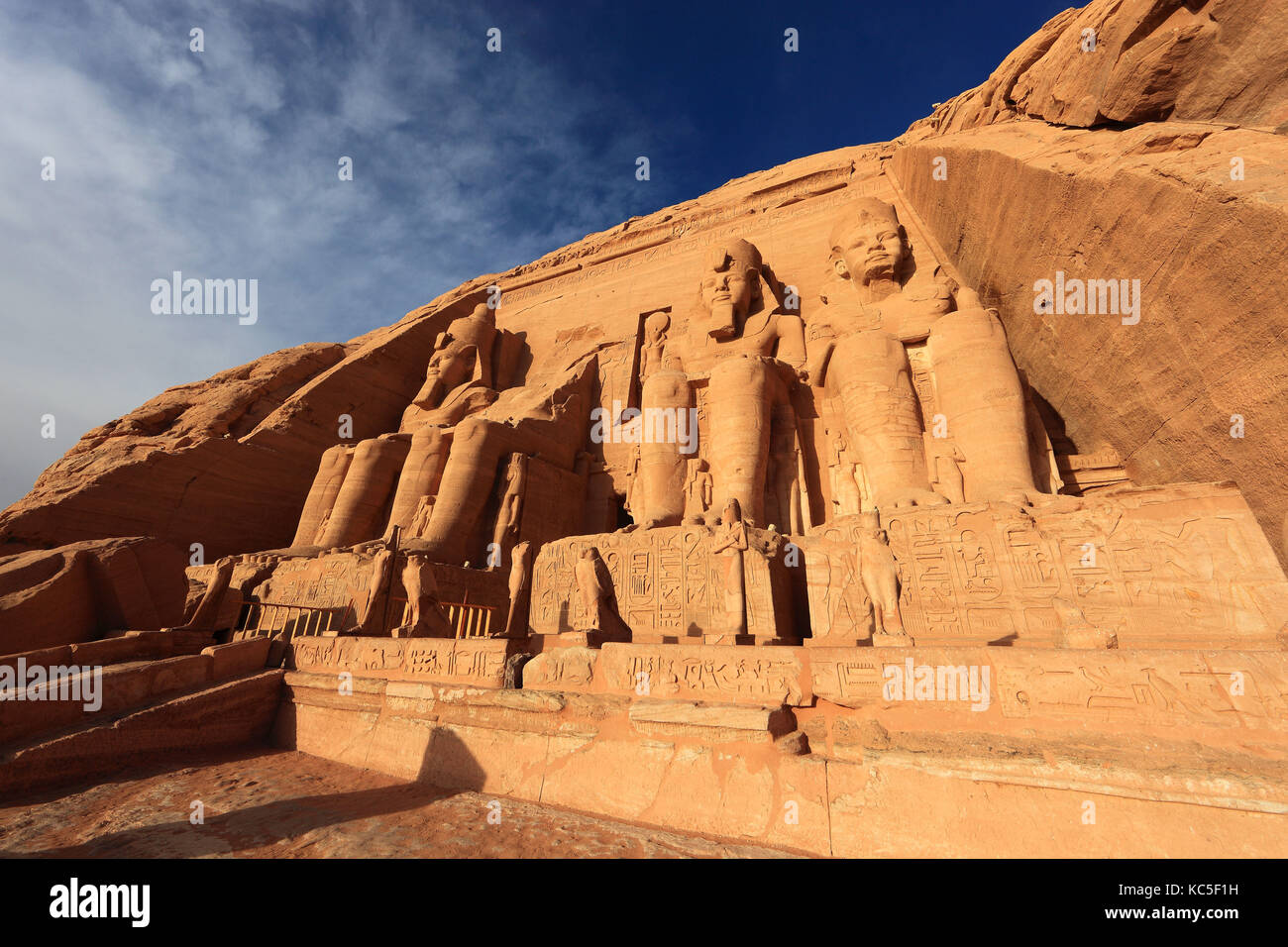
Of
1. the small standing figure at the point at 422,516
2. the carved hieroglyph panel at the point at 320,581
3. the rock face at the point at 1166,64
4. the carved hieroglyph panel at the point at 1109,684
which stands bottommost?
the carved hieroglyph panel at the point at 1109,684

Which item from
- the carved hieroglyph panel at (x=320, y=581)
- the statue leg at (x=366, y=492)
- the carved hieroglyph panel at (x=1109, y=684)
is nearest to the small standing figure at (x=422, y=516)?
the carved hieroglyph panel at (x=320, y=581)

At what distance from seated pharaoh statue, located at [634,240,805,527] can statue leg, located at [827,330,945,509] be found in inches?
32.5

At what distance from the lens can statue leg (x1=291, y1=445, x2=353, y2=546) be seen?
8.05 m

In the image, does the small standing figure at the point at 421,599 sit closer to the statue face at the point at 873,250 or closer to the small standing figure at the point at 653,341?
the small standing figure at the point at 653,341

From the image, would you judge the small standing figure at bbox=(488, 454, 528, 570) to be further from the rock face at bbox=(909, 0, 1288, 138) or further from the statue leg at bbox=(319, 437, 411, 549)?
the rock face at bbox=(909, 0, 1288, 138)

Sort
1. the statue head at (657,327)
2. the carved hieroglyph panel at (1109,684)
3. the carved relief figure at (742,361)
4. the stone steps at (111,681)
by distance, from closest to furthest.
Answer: the carved hieroglyph panel at (1109,684)
the stone steps at (111,681)
the carved relief figure at (742,361)
the statue head at (657,327)

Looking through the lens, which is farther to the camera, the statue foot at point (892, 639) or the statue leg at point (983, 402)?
the statue leg at point (983, 402)

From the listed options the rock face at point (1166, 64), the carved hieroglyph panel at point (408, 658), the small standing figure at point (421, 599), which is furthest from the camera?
the small standing figure at point (421, 599)

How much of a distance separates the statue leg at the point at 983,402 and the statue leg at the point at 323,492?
8215 mm

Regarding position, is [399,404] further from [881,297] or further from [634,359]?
[881,297]

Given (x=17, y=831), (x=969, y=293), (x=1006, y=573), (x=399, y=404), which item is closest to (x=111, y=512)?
(x=399, y=404)

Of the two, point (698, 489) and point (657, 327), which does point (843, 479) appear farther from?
point (657, 327)

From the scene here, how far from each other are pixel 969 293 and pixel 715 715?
5.40 m

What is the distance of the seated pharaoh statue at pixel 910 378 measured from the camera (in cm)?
487
